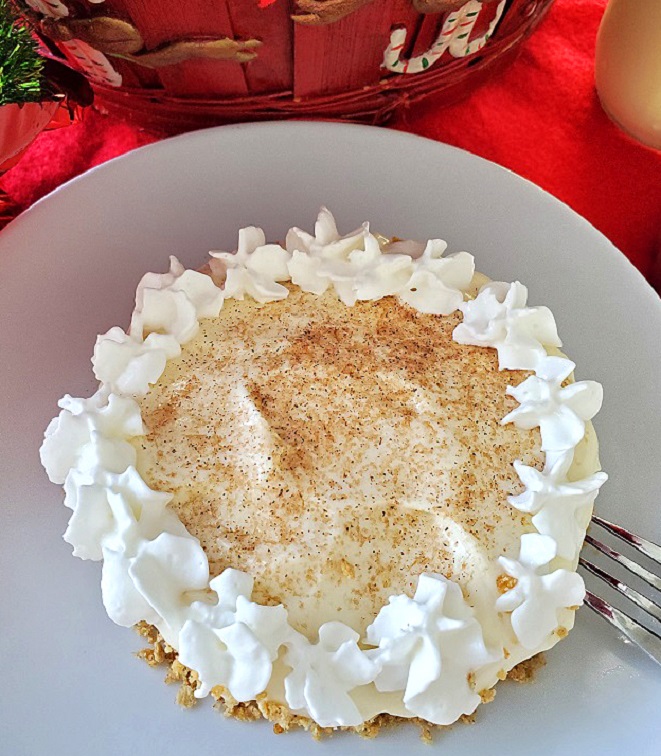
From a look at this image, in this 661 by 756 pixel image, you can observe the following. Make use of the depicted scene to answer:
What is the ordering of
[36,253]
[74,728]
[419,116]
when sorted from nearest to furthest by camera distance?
[74,728]
[36,253]
[419,116]

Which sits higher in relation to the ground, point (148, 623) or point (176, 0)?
point (176, 0)

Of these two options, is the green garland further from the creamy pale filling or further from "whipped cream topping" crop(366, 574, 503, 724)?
"whipped cream topping" crop(366, 574, 503, 724)

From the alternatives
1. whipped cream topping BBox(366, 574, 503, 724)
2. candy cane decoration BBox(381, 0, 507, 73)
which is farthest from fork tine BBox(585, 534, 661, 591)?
candy cane decoration BBox(381, 0, 507, 73)

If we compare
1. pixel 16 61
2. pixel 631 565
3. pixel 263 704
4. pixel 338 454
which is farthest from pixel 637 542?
pixel 16 61

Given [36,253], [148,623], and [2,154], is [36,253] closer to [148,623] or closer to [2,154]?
[2,154]

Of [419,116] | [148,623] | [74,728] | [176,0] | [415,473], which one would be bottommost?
[74,728]

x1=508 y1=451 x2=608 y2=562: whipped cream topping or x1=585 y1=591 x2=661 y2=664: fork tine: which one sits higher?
x1=508 y1=451 x2=608 y2=562: whipped cream topping

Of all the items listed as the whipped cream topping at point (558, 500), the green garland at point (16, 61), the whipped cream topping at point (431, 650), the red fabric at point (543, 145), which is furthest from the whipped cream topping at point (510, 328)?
the green garland at point (16, 61)

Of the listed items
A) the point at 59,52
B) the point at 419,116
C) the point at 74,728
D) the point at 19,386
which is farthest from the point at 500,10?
the point at 74,728
